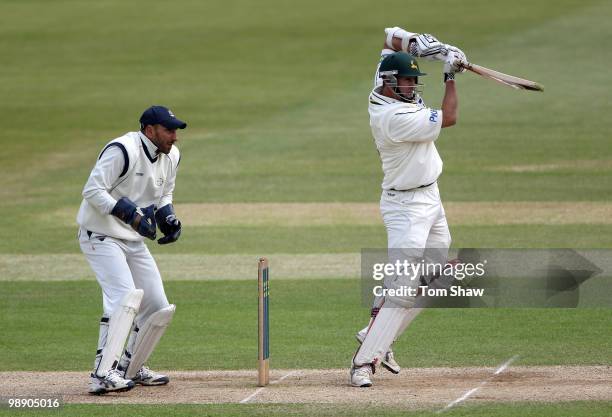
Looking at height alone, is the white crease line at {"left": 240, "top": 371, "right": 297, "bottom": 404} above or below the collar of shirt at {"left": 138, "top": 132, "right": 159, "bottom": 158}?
below

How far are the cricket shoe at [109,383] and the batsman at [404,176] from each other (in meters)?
1.55

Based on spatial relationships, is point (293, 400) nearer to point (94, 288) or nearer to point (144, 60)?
point (94, 288)

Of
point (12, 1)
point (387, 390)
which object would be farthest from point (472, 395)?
point (12, 1)

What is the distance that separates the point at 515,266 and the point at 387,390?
5289 millimetres

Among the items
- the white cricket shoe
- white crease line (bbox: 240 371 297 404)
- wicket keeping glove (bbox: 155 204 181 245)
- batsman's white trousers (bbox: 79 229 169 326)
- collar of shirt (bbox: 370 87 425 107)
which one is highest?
collar of shirt (bbox: 370 87 425 107)

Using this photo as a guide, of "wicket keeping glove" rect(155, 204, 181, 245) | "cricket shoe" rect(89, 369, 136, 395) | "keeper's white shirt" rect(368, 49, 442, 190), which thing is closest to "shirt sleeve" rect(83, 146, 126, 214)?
"wicket keeping glove" rect(155, 204, 181, 245)

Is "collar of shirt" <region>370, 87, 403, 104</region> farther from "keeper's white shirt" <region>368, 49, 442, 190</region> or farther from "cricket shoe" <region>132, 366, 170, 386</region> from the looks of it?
"cricket shoe" <region>132, 366, 170, 386</region>

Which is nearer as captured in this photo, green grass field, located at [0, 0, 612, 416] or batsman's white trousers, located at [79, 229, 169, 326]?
batsman's white trousers, located at [79, 229, 169, 326]

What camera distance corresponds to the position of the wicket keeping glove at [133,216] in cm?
818

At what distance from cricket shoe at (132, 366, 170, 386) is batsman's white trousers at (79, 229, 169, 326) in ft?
1.12

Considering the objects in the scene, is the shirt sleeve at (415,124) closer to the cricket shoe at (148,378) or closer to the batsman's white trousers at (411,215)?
the batsman's white trousers at (411,215)

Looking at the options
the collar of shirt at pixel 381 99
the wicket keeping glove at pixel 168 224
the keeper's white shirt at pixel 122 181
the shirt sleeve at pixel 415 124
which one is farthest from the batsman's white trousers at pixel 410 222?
the keeper's white shirt at pixel 122 181

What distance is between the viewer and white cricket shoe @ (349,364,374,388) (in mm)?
8328

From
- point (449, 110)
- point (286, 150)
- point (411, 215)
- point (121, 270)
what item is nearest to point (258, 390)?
point (121, 270)
